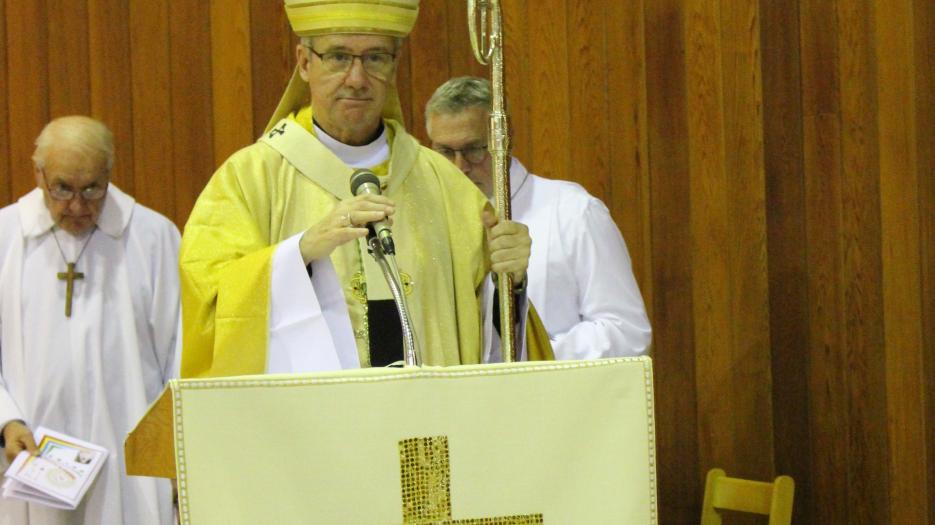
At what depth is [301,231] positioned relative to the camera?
11.9 ft

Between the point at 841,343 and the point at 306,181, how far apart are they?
100 inches

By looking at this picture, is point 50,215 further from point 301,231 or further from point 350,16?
point 350,16

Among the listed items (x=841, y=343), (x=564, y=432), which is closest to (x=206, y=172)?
(x=841, y=343)

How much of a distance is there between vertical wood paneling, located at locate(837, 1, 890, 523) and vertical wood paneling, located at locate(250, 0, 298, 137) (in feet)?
7.70

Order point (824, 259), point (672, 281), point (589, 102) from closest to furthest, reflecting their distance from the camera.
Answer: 1. point (824, 259)
2. point (672, 281)
3. point (589, 102)

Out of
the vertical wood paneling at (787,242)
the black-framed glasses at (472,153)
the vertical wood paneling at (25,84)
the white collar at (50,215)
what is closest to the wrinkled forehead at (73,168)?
the white collar at (50,215)

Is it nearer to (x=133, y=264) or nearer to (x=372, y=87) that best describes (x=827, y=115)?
(x=372, y=87)

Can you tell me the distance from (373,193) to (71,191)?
2.88m

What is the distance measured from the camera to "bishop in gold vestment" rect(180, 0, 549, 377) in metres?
3.27

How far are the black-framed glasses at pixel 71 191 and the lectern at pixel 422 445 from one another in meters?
Answer: 3.20

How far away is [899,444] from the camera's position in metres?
5.16

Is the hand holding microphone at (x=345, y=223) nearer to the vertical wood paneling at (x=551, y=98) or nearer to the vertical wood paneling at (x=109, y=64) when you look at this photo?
the vertical wood paneling at (x=551, y=98)

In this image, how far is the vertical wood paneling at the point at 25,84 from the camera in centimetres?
612

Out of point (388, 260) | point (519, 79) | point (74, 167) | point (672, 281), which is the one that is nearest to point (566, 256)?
point (672, 281)
